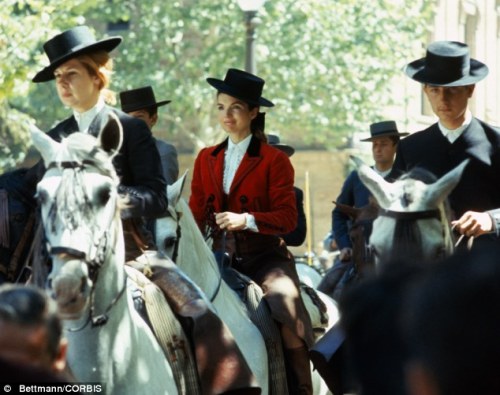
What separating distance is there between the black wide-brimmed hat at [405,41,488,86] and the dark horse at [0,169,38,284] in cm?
281

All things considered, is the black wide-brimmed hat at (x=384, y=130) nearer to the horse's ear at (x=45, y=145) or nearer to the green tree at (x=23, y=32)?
the green tree at (x=23, y=32)

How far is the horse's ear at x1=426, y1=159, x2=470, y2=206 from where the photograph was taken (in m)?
8.02

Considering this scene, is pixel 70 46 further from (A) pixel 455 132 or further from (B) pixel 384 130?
(B) pixel 384 130

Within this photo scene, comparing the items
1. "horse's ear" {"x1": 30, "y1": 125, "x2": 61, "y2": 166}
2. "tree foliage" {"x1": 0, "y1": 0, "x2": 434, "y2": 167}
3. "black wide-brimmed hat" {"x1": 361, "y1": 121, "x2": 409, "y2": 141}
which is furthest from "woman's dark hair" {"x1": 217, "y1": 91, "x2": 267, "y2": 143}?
"tree foliage" {"x1": 0, "y1": 0, "x2": 434, "y2": 167}

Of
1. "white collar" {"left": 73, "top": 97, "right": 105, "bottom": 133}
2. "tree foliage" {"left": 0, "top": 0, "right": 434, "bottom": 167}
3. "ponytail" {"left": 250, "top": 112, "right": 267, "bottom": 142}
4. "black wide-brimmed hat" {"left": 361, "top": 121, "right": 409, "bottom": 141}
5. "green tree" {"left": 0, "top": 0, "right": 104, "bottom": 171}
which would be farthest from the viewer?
"tree foliage" {"left": 0, "top": 0, "right": 434, "bottom": 167}

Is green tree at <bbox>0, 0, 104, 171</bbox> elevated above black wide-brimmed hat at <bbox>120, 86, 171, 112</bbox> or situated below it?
above

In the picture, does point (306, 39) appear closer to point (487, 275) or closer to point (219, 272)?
point (219, 272)

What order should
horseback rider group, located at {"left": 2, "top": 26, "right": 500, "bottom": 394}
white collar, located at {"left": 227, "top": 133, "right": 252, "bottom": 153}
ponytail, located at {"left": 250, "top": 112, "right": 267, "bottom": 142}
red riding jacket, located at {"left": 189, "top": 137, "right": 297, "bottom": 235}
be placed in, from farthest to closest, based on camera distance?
ponytail, located at {"left": 250, "top": 112, "right": 267, "bottom": 142} < white collar, located at {"left": 227, "top": 133, "right": 252, "bottom": 153} < red riding jacket, located at {"left": 189, "top": 137, "right": 297, "bottom": 235} < horseback rider group, located at {"left": 2, "top": 26, "right": 500, "bottom": 394}

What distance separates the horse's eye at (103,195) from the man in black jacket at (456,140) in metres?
2.93

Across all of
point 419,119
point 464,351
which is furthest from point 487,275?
point 419,119

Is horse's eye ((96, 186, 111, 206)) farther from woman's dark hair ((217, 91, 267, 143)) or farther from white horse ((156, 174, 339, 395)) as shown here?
woman's dark hair ((217, 91, 267, 143))

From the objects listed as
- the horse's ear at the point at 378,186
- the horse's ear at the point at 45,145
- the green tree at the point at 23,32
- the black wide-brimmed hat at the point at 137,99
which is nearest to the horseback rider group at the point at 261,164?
the horse's ear at the point at 378,186

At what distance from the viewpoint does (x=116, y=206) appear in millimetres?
6125

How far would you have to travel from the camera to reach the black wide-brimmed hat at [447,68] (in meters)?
8.83
